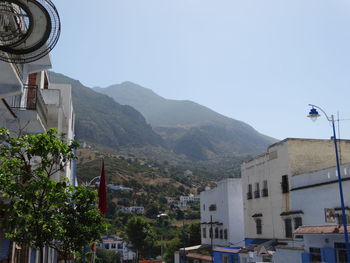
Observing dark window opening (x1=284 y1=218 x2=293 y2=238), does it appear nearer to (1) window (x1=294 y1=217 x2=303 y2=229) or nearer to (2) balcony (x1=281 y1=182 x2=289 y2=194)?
(1) window (x1=294 y1=217 x2=303 y2=229)

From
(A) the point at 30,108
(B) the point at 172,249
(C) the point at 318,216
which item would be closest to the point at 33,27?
(A) the point at 30,108

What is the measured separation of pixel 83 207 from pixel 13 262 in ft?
13.0

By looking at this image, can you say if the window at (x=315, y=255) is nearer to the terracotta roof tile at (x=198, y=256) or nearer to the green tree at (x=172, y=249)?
the terracotta roof tile at (x=198, y=256)

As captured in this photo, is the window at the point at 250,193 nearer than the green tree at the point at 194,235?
Yes

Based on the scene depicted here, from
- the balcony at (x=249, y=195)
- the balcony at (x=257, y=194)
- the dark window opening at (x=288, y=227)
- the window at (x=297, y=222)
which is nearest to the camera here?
the window at (x=297, y=222)

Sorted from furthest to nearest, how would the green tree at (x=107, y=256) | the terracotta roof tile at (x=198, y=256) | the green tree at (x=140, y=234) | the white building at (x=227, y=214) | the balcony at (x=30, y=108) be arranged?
the green tree at (x=107, y=256) < the green tree at (x=140, y=234) < the terracotta roof tile at (x=198, y=256) < the white building at (x=227, y=214) < the balcony at (x=30, y=108)

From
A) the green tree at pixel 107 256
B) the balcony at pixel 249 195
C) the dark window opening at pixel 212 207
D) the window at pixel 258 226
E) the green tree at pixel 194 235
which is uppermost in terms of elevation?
the balcony at pixel 249 195

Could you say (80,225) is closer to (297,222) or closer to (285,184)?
(297,222)

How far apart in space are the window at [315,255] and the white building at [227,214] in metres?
17.1

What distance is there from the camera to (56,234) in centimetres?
948

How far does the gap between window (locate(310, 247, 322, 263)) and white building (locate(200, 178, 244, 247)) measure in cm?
1707

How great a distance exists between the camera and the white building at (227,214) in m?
40.4

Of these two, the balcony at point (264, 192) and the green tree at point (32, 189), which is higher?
the balcony at point (264, 192)

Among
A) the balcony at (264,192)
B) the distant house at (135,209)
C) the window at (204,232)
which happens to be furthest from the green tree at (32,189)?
the distant house at (135,209)
